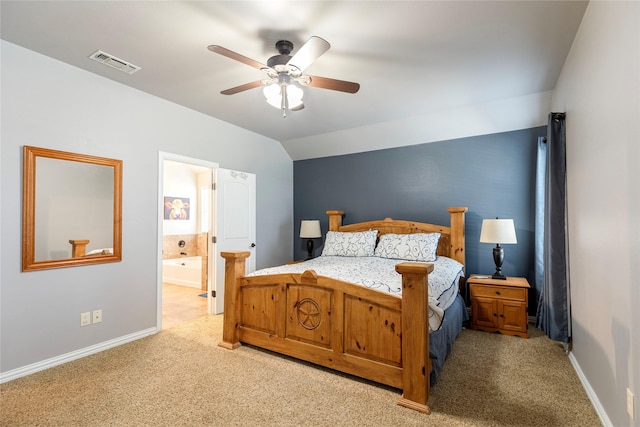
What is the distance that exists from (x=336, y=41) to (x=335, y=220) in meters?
2.99

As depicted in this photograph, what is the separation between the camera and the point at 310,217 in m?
5.47

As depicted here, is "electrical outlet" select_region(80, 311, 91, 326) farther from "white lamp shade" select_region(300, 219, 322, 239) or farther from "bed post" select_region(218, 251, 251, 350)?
"white lamp shade" select_region(300, 219, 322, 239)

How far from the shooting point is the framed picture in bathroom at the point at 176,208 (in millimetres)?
6746

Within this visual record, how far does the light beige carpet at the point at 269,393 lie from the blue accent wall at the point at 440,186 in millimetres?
1483

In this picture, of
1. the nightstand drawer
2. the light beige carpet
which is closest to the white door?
the light beige carpet

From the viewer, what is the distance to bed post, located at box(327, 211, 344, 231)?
5.01 m

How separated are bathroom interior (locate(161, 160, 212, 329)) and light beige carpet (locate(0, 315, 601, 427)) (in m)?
2.99

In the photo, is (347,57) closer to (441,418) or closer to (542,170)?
(542,170)

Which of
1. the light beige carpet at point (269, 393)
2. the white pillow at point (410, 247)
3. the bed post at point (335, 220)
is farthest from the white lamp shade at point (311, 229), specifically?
the light beige carpet at point (269, 393)

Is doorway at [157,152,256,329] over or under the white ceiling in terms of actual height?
under

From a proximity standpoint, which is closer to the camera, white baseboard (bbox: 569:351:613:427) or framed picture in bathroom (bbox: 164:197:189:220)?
white baseboard (bbox: 569:351:613:427)

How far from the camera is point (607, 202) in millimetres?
1763

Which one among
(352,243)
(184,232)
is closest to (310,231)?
(352,243)

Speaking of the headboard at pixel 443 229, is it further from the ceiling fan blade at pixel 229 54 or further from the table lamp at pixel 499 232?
the ceiling fan blade at pixel 229 54
